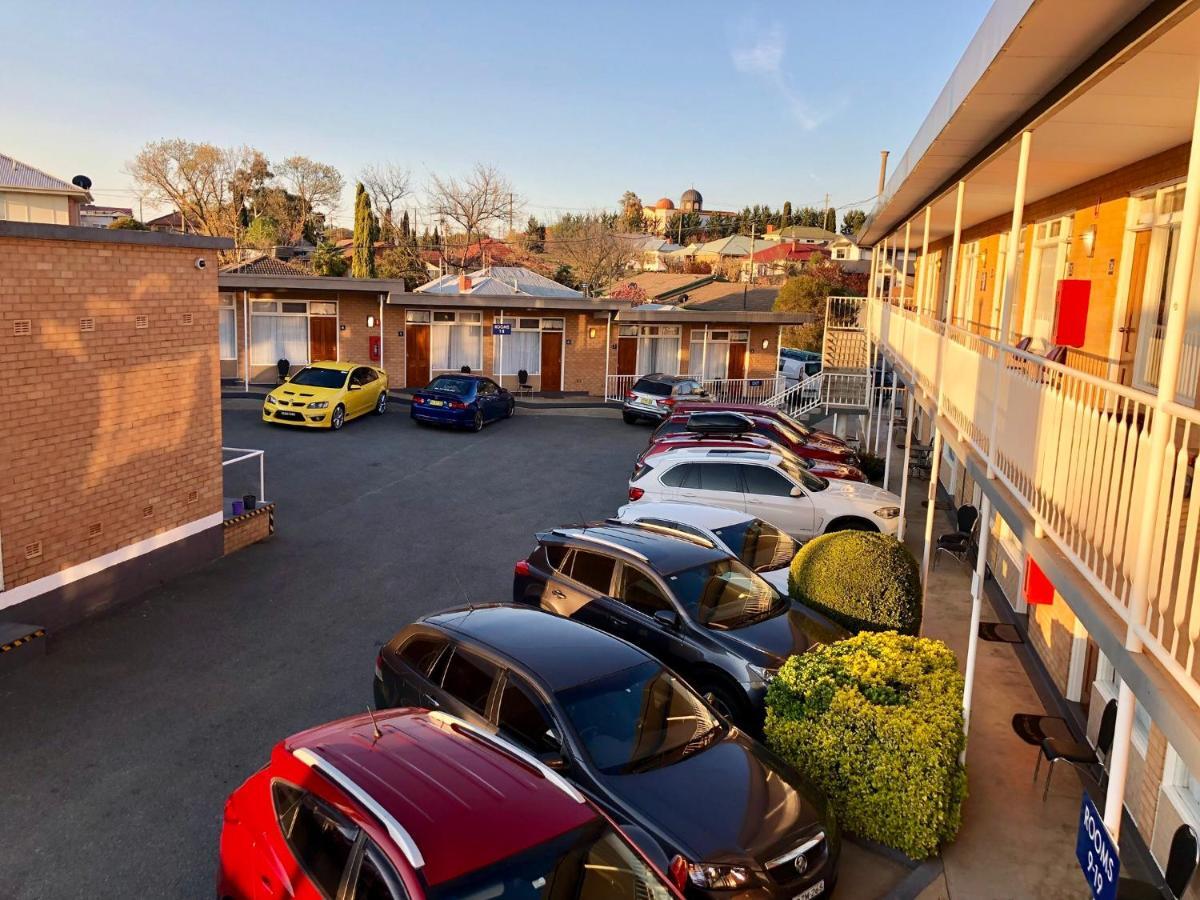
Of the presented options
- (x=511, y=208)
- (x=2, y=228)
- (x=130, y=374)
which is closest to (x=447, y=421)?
(x=130, y=374)

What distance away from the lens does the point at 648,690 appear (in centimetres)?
682

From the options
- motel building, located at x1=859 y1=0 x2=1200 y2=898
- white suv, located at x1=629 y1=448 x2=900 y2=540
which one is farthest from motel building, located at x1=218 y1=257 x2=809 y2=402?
motel building, located at x1=859 y1=0 x2=1200 y2=898

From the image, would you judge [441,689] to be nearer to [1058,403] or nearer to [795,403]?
[1058,403]

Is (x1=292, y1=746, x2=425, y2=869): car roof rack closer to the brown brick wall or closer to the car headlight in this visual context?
the car headlight

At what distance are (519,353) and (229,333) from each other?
30.2 feet

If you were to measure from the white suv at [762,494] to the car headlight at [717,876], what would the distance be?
8900mm

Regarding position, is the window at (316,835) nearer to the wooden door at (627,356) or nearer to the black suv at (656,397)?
the black suv at (656,397)

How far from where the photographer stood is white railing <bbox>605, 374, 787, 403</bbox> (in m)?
31.9

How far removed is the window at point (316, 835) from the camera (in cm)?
463

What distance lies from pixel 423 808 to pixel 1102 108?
6.43m

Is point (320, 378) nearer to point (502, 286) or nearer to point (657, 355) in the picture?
point (502, 286)

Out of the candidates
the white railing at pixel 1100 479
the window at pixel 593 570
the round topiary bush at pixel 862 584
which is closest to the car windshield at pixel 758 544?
the round topiary bush at pixel 862 584

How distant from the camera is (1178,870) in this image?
5258 millimetres

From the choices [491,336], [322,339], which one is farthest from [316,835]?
[491,336]
